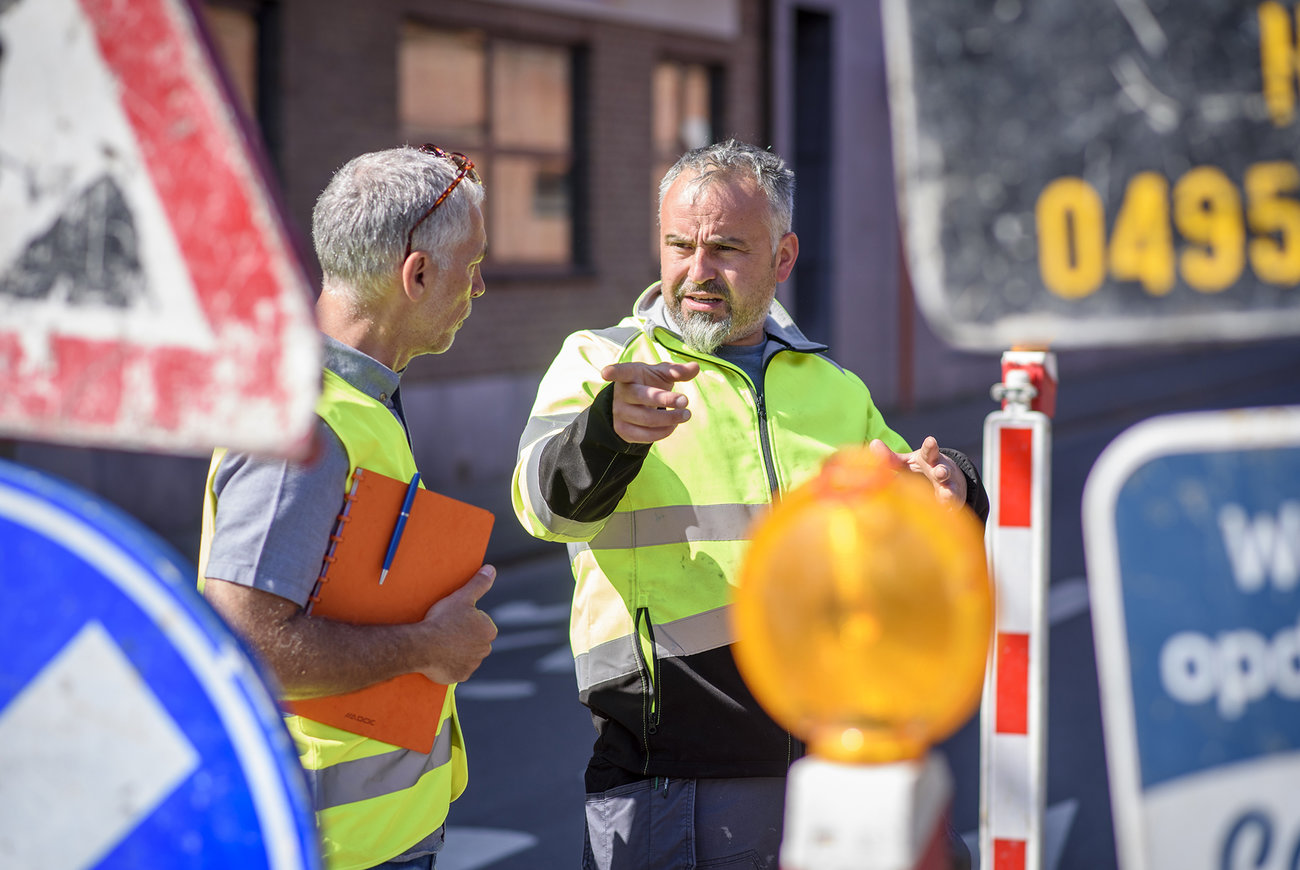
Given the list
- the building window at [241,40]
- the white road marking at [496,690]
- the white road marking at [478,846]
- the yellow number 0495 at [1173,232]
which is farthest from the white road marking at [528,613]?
the yellow number 0495 at [1173,232]

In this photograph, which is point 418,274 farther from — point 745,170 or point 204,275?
point 204,275

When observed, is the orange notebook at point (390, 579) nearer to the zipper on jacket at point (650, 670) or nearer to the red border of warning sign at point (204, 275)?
the zipper on jacket at point (650, 670)

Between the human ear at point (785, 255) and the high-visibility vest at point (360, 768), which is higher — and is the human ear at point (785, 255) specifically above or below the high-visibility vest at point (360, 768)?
above

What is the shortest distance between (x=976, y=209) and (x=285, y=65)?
9364 mm

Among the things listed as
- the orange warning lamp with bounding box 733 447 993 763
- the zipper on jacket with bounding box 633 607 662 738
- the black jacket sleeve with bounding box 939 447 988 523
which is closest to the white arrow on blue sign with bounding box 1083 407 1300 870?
the orange warning lamp with bounding box 733 447 993 763

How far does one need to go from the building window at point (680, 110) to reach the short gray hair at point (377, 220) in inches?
439

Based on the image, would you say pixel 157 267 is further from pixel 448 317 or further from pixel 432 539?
pixel 448 317

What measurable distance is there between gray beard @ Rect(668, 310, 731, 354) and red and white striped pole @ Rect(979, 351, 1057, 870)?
52 cm

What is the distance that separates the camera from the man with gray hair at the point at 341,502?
189 cm

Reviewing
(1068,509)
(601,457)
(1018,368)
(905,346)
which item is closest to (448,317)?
(601,457)

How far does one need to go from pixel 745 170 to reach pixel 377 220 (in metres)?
0.78

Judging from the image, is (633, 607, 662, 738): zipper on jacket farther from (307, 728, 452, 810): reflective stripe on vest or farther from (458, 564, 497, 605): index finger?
(307, 728, 452, 810): reflective stripe on vest

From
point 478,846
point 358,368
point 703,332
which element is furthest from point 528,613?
point 358,368

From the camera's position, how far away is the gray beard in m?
2.47
